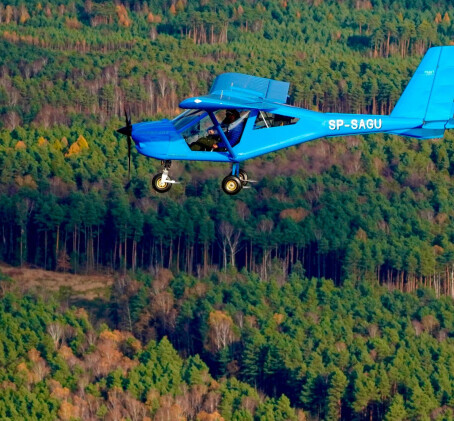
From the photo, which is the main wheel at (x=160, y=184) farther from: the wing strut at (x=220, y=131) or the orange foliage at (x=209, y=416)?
the orange foliage at (x=209, y=416)

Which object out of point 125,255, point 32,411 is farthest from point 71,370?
point 125,255

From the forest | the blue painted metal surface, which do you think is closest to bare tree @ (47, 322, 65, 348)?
the forest

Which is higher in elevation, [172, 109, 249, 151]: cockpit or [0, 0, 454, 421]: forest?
[172, 109, 249, 151]: cockpit

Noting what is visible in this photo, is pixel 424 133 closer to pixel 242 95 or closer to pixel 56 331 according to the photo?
pixel 242 95

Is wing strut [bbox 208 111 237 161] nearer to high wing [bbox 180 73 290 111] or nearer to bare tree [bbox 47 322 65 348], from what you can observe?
high wing [bbox 180 73 290 111]

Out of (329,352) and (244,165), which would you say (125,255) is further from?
(329,352)

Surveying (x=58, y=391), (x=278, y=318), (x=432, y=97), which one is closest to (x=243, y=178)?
(x=432, y=97)
